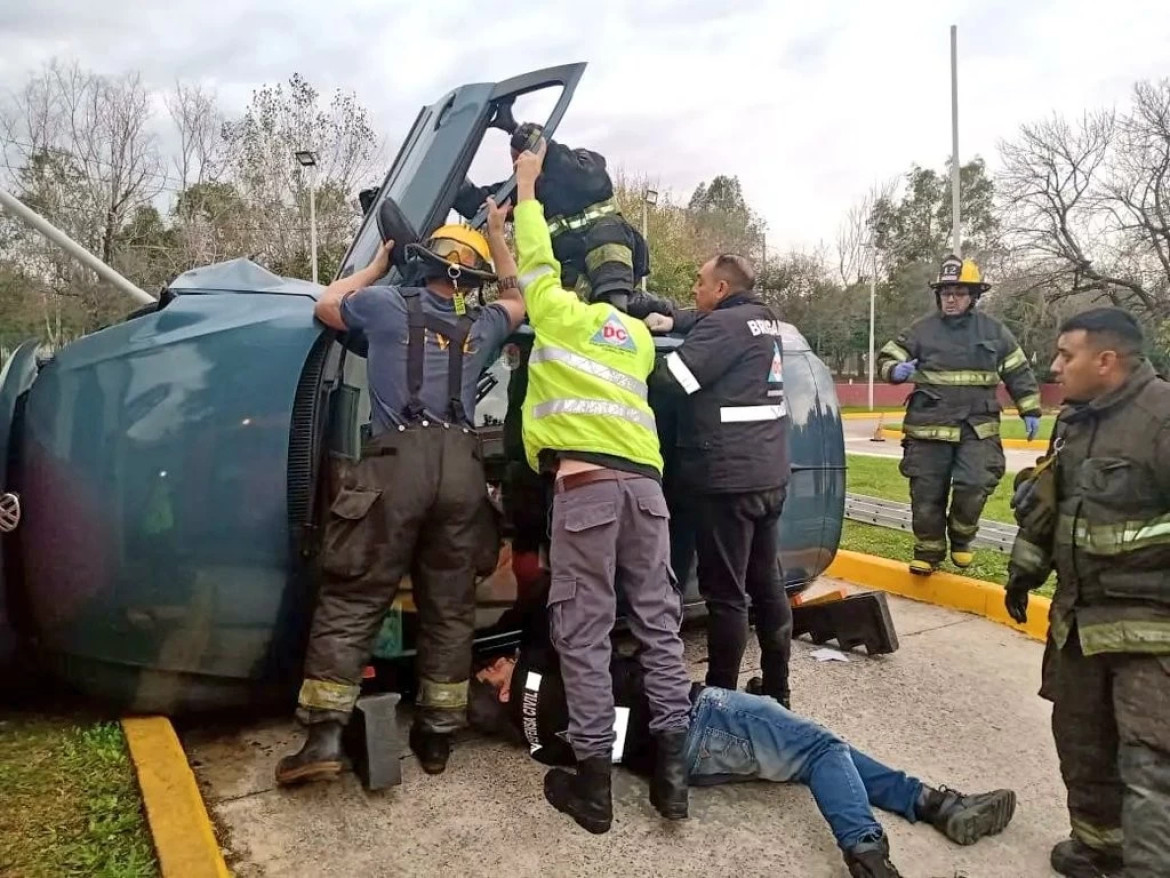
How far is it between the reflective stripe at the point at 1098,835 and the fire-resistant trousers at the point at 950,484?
290 centimetres

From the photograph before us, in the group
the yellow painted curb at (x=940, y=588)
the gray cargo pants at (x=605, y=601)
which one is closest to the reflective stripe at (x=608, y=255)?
the gray cargo pants at (x=605, y=601)

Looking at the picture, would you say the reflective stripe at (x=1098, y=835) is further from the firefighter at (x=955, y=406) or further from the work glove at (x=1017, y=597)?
the firefighter at (x=955, y=406)

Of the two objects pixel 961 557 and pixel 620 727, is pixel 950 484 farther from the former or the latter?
pixel 620 727

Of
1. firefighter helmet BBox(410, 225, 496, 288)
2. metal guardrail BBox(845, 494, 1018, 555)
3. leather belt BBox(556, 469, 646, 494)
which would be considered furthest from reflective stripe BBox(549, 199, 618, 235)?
metal guardrail BBox(845, 494, 1018, 555)

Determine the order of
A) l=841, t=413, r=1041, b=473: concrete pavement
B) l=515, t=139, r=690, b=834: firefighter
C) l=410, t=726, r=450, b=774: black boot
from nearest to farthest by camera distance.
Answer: l=515, t=139, r=690, b=834: firefighter
l=410, t=726, r=450, b=774: black boot
l=841, t=413, r=1041, b=473: concrete pavement

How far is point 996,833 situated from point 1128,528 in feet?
3.41

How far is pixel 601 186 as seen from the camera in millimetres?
3990

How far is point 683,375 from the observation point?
10.8ft

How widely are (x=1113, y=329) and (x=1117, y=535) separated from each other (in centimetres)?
55

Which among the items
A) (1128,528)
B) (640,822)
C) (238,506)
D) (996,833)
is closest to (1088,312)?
(1128,528)

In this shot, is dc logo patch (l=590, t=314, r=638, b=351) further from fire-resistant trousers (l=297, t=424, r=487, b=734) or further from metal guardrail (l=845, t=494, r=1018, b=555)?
metal guardrail (l=845, t=494, r=1018, b=555)

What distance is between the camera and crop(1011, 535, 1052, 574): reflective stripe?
2.69 m

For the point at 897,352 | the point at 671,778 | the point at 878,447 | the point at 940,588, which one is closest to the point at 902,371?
the point at 897,352

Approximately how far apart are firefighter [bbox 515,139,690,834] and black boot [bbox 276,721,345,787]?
668 millimetres
